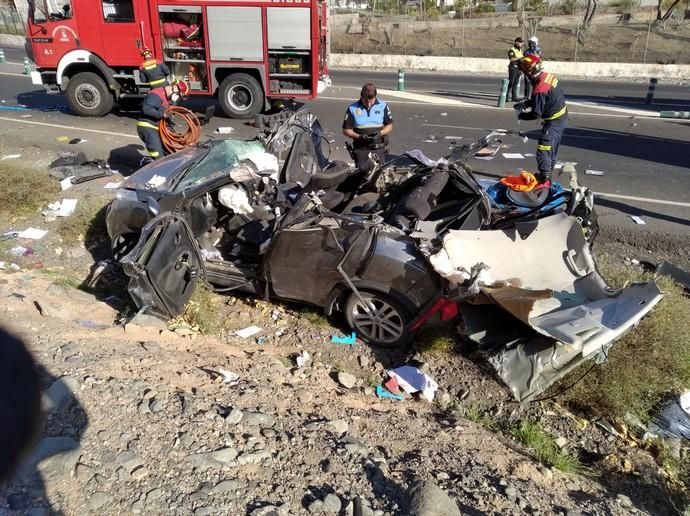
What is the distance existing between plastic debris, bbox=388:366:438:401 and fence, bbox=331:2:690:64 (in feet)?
80.6

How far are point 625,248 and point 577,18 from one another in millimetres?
33113

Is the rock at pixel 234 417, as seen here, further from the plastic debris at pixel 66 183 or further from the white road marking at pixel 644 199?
the white road marking at pixel 644 199

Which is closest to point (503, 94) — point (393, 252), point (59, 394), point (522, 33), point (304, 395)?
point (393, 252)

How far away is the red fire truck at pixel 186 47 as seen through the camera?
1148cm

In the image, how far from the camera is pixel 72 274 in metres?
5.56

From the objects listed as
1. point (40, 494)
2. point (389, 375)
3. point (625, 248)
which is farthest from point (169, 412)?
point (625, 248)

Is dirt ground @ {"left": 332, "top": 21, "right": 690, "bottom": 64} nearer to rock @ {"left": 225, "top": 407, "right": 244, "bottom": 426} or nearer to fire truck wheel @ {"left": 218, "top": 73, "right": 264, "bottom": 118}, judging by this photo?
fire truck wheel @ {"left": 218, "top": 73, "right": 264, "bottom": 118}

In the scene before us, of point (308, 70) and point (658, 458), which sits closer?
point (658, 458)

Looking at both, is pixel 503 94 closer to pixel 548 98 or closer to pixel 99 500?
pixel 548 98

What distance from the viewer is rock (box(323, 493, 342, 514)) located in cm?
244

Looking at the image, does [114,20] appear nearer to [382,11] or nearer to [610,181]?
[610,181]

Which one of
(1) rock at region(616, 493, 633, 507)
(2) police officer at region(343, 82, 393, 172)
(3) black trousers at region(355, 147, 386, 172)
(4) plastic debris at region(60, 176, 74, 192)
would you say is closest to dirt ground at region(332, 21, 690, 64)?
→ (2) police officer at region(343, 82, 393, 172)

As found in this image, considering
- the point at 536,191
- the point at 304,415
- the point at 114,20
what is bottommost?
the point at 304,415

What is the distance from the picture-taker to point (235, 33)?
1169 centimetres
